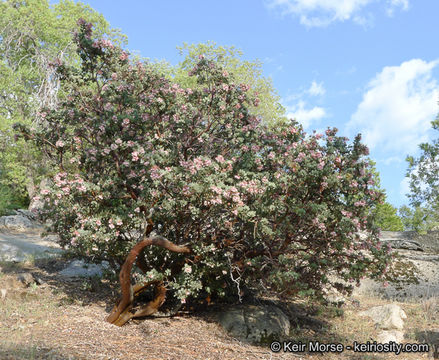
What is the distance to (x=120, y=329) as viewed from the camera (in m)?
8.52

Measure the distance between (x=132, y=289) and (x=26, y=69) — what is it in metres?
27.6

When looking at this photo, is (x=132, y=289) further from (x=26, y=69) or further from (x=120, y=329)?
(x=26, y=69)

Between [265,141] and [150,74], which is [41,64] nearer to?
[150,74]

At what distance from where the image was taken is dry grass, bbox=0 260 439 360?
6.89 metres

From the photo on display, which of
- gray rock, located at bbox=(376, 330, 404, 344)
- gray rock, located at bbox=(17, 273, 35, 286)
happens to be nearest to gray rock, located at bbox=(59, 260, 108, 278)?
gray rock, located at bbox=(17, 273, 35, 286)

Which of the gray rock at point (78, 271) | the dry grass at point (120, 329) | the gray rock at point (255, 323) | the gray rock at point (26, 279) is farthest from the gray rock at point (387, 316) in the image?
the gray rock at point (26, 279)

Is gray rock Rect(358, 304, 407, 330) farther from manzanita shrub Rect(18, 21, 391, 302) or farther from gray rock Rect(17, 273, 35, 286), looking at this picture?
gray rock Rect(17, 273, 35, 286)

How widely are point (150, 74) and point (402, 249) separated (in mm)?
14062

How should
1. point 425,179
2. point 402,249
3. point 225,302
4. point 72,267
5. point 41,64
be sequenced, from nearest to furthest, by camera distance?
1. point 225,302
2. point 72,267
3. point 402,249
4. point 425,179
5. point 41,64

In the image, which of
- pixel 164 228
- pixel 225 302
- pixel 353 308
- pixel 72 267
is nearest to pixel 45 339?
pixel 164 228

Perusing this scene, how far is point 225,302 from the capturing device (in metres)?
11.0

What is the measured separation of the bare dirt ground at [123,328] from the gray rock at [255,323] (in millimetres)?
282

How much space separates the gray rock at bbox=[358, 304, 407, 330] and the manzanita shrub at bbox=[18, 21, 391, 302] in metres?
2.38

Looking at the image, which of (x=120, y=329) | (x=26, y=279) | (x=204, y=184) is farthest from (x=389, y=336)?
(x=26, y=279)
